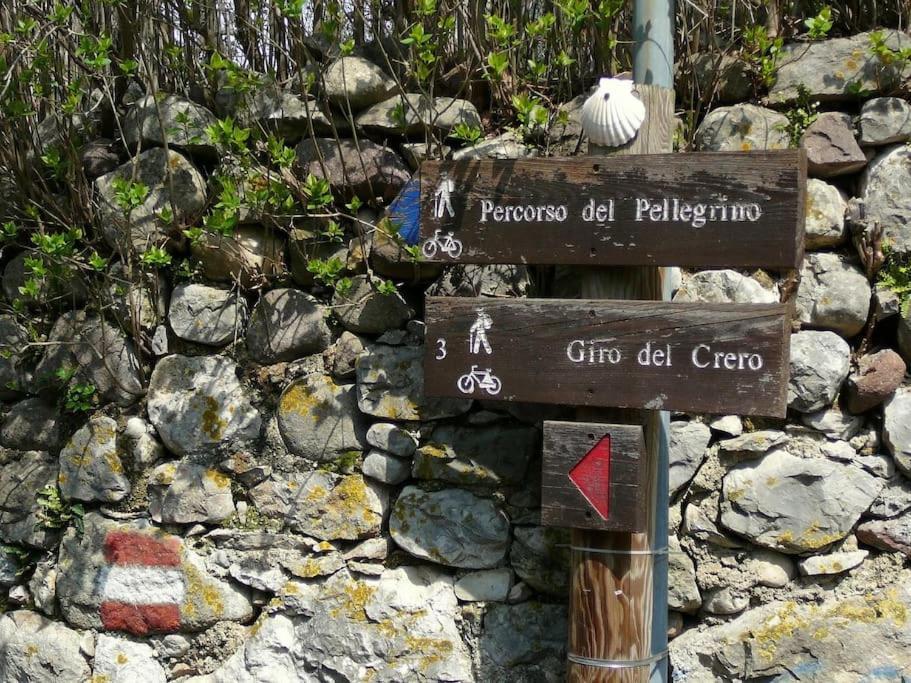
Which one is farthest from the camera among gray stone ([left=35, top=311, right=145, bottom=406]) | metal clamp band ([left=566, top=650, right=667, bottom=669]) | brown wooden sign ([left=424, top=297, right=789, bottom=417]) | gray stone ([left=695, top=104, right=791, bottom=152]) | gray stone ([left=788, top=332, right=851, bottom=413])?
gray stone ([left=35, top=311, right=145, bottom=406])

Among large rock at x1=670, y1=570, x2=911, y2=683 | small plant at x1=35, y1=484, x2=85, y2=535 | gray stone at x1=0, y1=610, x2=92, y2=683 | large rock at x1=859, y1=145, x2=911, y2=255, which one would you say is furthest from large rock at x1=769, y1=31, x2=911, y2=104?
gray stone at x1=0, y1=610, x2=92, y2=683

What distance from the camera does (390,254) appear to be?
3287 mm

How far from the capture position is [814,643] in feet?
9.41

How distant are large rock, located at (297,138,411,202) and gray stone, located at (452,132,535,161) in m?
→ 0.22

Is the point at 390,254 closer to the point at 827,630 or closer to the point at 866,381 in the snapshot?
the point at 866,381

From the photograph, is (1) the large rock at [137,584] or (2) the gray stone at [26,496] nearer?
(1) the large rock at [137,584]

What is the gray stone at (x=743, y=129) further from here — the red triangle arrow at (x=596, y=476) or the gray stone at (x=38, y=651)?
the gray stone at (x=38, y=651)

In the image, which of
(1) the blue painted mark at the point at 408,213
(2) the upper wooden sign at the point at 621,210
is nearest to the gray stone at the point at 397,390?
(1) the blue painted mark at the point at 408,213

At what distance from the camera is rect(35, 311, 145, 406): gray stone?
3.54 meters

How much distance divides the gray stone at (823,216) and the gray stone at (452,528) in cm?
135

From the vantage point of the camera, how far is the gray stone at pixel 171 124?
355 cm

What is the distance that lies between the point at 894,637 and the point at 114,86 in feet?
11.3

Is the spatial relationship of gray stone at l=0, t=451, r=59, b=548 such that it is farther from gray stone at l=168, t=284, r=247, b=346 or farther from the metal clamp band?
the metal clamp band

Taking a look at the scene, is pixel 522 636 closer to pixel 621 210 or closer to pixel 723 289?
pixel 723 289
